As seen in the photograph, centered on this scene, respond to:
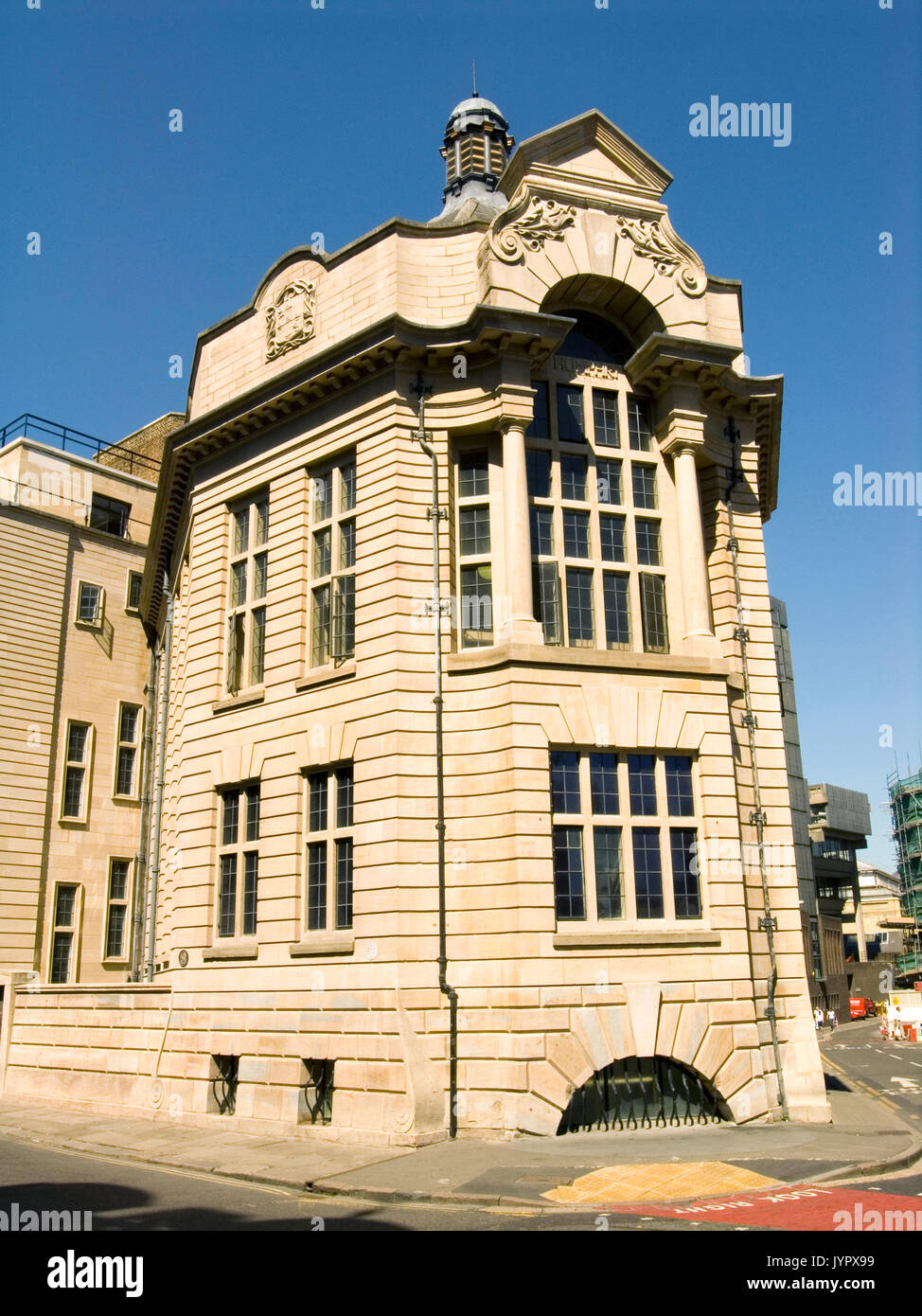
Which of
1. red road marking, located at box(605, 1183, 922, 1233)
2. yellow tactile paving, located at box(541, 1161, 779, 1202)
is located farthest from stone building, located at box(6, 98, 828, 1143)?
red road marking, located at box(605, 1183, 922, 1233)

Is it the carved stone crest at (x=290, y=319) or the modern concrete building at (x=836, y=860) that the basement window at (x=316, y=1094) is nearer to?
the carved stone crest at (x=290, y=319)

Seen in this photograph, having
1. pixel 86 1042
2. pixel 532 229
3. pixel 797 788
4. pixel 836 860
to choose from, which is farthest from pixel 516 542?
pixel 836 860

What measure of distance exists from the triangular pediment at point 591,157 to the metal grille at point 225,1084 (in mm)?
20091

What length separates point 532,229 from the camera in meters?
23.0

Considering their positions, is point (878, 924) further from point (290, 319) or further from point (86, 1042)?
point (290, 319)

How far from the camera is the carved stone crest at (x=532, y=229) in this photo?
22.7 metres

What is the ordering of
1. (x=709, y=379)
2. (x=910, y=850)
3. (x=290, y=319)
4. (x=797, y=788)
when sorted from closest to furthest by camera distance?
(x=709, y=379)
(x=290, y=319)
(x=797, y=788)
(x=910, y=850)

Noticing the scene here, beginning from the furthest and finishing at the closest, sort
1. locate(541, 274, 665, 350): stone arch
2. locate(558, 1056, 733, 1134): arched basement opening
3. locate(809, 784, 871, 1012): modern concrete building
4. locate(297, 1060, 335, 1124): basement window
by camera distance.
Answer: locate(809, 784, 871, 1012): modern concrete building < locate(541, 274, 665, 350): stone arch < locate(297, 1060, 335, 1124): basement window < locate(558, 1056, 733, 1134): arched basement opening

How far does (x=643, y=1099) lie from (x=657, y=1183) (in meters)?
5.66

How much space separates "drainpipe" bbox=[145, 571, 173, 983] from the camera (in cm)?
3344

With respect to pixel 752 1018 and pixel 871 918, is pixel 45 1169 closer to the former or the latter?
pixel 752 1018

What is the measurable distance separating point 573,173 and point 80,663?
82.5ft

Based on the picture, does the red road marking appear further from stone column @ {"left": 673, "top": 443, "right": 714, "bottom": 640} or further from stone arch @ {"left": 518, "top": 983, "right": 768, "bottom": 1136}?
stone column @ {"left": 673, "top": 443, "right": 714, "bottom": 640}

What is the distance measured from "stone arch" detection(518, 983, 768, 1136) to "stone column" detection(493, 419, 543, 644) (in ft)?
22.7
